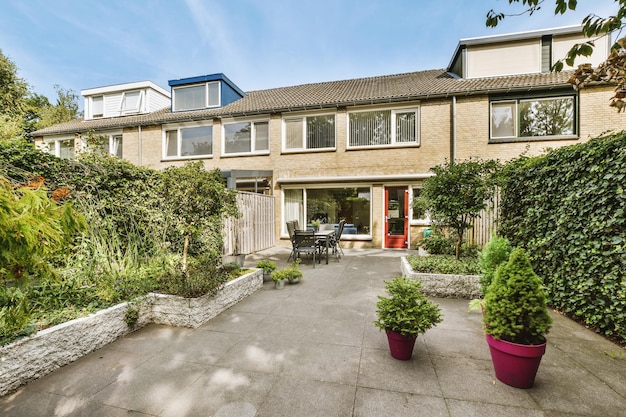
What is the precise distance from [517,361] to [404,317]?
0.97 m

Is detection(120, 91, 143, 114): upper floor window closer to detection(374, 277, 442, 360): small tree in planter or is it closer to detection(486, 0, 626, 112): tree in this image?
detection(374, 277, 442, 360): small tree in planter

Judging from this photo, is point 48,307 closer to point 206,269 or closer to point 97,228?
point 97,228

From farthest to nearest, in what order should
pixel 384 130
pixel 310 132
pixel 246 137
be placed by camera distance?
pixel 246 137, pixel 310 132, pixel 384 130

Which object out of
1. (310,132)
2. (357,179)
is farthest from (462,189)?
(310,132)

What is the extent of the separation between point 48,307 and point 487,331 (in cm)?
488

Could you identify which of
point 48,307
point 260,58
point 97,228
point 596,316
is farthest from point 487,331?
point 260,58

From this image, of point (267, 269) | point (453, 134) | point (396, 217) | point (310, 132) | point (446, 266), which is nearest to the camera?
point (446, 266)

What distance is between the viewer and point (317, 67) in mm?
14328

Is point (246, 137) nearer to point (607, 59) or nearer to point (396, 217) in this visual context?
point (396, 217)

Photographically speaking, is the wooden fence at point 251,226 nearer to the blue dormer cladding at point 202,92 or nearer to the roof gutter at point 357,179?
the roof gutter at point 357,179

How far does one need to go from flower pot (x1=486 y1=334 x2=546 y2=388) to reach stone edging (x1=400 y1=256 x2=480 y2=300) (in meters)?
2.56

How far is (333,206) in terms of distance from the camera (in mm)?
11344

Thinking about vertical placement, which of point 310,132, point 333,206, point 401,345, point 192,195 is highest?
point 310,132

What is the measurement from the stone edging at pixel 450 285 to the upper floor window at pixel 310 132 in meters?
7.52
